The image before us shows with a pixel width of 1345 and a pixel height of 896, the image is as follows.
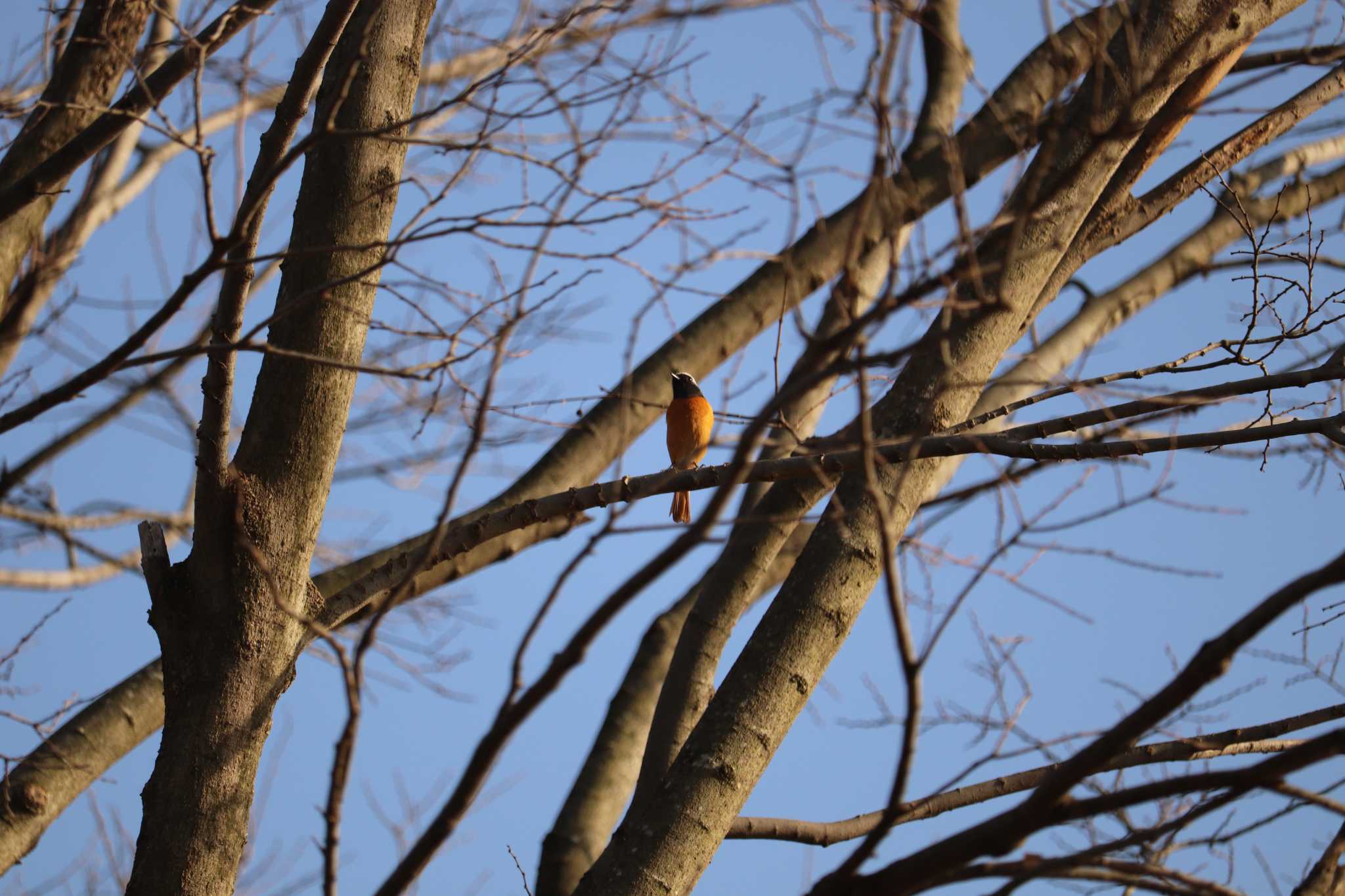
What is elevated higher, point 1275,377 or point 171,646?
point 1275,377

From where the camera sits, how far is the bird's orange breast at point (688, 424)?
577cm

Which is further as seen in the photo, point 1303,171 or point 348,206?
point 1303,171

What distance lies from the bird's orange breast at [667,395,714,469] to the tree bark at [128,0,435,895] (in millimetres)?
3076

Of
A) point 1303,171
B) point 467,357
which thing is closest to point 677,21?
point 467,357

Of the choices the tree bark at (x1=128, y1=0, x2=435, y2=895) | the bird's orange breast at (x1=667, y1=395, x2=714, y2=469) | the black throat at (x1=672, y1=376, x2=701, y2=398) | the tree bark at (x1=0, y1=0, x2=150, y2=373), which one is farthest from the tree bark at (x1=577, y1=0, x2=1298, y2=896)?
the bird's orange breast at (x1=667, y1=395, x2=714, y2=469)

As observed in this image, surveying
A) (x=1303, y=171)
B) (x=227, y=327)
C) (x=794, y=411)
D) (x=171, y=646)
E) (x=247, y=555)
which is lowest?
(x=171, y=646)

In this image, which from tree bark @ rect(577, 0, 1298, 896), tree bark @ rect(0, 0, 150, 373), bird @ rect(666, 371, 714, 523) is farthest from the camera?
bird @ rect(666, 371, 714, 523)

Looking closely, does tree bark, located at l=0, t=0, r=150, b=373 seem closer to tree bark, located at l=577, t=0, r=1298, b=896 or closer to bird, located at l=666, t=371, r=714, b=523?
tree bark, located at l=577, t=0, r=1298, b=896

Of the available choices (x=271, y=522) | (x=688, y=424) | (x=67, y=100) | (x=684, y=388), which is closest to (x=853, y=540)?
(x=271, y=522)

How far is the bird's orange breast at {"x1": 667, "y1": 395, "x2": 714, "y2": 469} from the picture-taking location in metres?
5.77

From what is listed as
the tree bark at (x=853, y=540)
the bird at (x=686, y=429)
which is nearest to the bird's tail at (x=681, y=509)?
the bird at (x=686, y=429)

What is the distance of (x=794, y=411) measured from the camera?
3951 mm

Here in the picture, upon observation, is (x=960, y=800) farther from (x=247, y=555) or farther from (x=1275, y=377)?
(x=247, y=555)

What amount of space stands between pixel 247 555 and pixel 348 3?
3.86 ft
